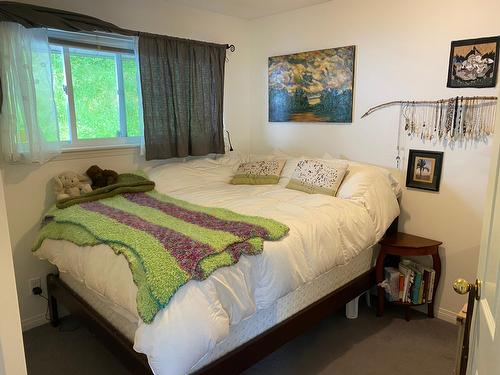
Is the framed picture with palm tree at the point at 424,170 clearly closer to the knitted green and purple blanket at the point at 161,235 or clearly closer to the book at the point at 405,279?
the book at the point at 405,279

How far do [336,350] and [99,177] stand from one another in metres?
2.02

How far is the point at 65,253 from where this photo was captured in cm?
213

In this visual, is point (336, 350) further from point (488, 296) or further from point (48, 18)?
point (48, 18)

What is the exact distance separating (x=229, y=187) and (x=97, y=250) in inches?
52.5

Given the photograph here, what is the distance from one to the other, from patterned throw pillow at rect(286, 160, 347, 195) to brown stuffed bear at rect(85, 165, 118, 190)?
1.34 m

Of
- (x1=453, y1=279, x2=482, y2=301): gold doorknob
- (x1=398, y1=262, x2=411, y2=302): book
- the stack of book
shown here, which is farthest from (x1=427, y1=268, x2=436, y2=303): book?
(x1=453, y1=279, x2=482, y2=301): gold doorknob

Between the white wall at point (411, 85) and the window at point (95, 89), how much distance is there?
1.52 metres

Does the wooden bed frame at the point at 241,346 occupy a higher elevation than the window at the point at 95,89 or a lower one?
lower

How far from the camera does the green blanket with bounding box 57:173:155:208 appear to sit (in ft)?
8.07

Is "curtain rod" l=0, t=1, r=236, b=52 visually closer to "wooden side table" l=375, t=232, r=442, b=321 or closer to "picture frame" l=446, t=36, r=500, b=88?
"picture frame" l=446, t=36, r=500, b=88

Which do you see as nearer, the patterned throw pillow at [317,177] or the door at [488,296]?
the door at [488,296]

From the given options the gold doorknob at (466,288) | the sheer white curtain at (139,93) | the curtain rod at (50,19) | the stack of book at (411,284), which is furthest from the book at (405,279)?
the curtain rod at (50,19)

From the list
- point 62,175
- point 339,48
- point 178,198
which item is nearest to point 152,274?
point 178,198

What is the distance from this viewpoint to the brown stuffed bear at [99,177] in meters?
2.75
